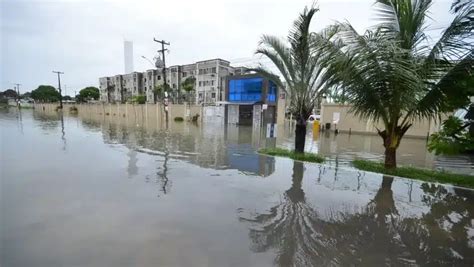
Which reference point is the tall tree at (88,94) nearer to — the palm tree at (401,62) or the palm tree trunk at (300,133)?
the palm tree trunk at (300,133)

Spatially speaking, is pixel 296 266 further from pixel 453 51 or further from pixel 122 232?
pixel 453 51

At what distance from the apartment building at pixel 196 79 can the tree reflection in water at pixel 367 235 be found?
3633cm

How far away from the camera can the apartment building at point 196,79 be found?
48.8 metres

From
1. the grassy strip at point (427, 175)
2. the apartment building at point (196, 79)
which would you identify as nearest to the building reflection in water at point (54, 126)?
the grassy strip at point (427, 175)

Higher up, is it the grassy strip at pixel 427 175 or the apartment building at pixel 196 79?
the apartment building at pixel 196 79

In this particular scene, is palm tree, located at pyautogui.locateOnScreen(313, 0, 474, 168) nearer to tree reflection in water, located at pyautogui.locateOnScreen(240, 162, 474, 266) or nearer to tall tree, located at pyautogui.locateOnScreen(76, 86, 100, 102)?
tree reflection in water, located at pyautogui.locateOnScreen(240, 162, 474, 266)

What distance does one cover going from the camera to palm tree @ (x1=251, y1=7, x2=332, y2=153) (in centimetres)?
784

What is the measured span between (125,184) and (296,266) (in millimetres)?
4000

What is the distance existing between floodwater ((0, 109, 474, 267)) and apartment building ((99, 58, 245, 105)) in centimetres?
3450

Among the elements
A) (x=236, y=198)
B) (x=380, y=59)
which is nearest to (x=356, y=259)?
(x=236, y=198)

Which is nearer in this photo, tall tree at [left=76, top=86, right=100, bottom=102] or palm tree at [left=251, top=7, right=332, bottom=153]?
palm tree at [left=251, top=7, right=332, bottom=153]

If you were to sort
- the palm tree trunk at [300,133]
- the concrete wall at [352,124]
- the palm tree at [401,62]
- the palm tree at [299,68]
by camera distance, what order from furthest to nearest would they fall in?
the concrete wall at [352,124], the palm tree trunk at [300,133], the palm tree at [299,68], the palm tree at [401,62]

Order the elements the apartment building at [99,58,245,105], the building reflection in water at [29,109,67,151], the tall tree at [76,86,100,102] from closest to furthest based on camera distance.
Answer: the building reflection in water at [29,109,67,151] → the apartment building at [99,58,245,105] → the tall tree at [76,86,100,102]

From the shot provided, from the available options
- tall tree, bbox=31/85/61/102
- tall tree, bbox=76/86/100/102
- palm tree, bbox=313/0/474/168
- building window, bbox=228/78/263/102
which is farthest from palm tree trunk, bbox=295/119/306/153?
tall tree, bbox=31/85/61/102
